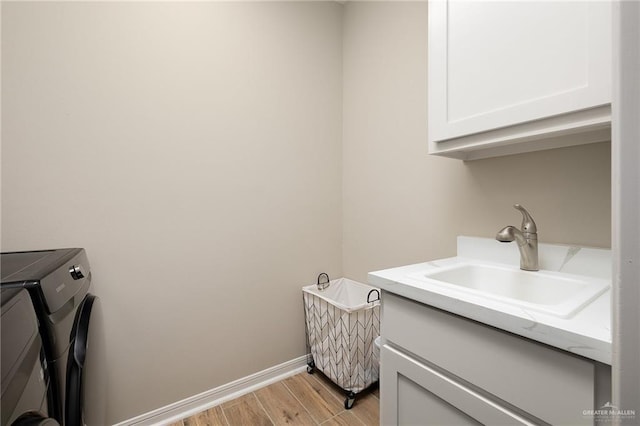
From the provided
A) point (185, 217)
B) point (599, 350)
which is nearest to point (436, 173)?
point (599, 350)

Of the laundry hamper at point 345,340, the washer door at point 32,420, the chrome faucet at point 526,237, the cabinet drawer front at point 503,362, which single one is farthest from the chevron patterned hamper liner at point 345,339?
Result: the washer door at point 32,420

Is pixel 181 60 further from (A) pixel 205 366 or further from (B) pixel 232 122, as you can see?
(A) pixel 205 366

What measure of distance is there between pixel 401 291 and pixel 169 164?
4.06ft

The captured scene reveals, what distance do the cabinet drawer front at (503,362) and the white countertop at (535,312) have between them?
0.04 m

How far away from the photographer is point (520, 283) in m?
1.04

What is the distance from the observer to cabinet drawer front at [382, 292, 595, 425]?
1.85 ft

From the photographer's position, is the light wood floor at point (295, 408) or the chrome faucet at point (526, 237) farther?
the light wood floor at point (295, 408)

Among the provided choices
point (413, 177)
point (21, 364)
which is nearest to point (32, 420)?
point (21, 364)

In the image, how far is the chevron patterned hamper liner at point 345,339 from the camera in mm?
1520

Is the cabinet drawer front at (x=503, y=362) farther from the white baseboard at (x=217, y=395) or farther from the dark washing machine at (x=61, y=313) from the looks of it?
the white baseboard at (x=217, y=395)

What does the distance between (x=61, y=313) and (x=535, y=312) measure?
3.79ft

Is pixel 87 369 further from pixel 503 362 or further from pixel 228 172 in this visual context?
pixel 503 362

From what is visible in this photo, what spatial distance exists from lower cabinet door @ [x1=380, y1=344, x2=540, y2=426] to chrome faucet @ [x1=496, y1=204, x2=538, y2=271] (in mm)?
528

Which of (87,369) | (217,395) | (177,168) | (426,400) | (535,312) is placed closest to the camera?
(535,312)
